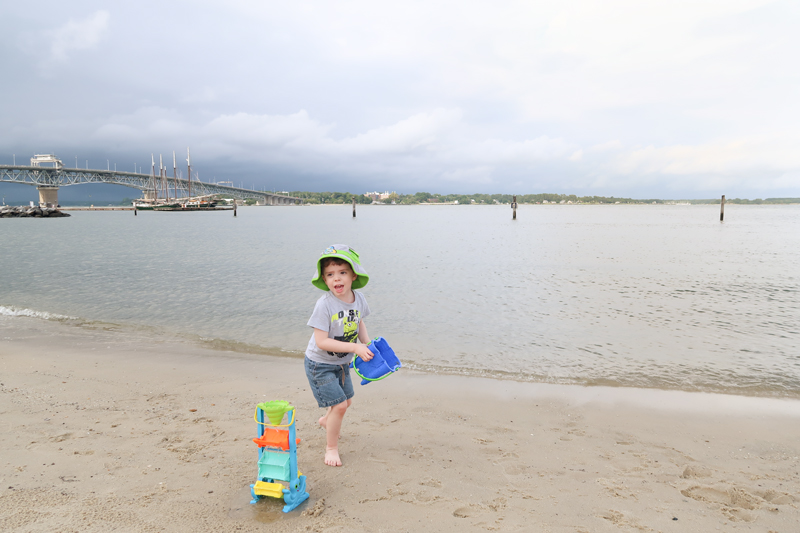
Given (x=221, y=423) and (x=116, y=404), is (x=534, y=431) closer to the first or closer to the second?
(x=221, y=423)

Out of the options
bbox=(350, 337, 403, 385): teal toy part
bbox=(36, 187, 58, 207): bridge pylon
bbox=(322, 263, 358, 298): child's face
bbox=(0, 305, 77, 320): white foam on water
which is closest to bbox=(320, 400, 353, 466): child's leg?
bbox=(350, 337, 403, 385): teal toy part

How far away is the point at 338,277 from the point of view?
3.88 meters

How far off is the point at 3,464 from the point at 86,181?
552ft

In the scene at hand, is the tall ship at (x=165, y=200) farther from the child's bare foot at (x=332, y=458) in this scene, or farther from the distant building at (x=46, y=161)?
the child's bare foot at (x=332, y=458)

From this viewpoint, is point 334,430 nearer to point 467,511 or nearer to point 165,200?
point 467,511

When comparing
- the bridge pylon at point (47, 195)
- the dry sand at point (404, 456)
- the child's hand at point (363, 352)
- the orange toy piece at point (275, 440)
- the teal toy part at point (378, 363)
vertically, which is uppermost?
the bridge pylon at point (47, 195)

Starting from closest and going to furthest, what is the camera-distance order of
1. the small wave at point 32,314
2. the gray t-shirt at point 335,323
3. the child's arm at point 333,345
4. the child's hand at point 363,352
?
the child's hand at point 363,352, the child's arm at point 333,345, the gray t-shirt at point 335,323, the small wave at point 32,314

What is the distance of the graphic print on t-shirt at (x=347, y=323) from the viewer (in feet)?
13.0

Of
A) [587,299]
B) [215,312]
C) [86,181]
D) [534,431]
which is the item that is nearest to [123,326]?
[215,312]

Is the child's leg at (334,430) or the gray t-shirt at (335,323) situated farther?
the child's leg at (334,430)

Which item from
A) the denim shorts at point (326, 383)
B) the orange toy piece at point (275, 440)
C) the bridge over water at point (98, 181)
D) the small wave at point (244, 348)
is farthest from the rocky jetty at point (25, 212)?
the orange toy piece at point (275, 440)

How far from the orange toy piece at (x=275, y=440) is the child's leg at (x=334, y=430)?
72cm

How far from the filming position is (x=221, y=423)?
16.5 feet

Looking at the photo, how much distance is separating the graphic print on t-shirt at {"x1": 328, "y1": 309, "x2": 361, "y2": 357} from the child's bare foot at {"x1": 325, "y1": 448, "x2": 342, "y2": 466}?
922 millimetres
